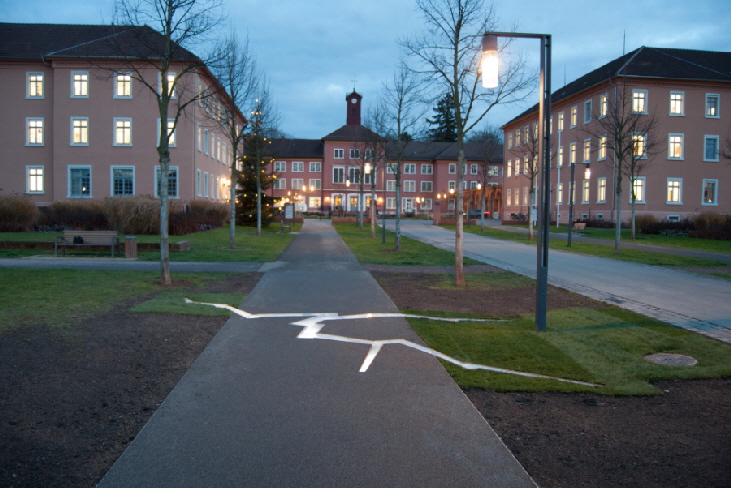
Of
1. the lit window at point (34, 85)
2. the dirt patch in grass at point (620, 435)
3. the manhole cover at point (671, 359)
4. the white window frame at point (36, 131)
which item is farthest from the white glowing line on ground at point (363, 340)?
Result: the lit window at point (34, 85)

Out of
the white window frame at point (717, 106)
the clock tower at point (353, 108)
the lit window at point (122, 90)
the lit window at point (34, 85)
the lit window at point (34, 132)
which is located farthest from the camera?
the clock tower at point (353, 108)

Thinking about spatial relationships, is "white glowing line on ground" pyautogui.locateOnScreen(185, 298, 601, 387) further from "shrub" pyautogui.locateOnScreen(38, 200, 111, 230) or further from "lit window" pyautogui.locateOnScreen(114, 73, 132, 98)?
"lit window" pyautogui.locateOnScreen(114, 73, 132, 98)

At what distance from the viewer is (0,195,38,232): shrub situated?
1083 inches

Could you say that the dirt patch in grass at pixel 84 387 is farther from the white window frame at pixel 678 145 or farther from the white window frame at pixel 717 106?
the white window frame at pixel 717 106

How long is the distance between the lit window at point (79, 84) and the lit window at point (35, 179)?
608 cm

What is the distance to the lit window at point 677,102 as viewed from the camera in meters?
46.2

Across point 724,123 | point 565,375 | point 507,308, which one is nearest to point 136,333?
point 565,375

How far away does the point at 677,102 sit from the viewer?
46312 mm

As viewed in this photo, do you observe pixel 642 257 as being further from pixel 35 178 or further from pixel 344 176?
pixel 344 176

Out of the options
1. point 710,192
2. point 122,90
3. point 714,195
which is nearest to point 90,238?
point 122,90

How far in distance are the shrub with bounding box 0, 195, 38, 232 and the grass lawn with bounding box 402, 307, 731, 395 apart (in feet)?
83.7

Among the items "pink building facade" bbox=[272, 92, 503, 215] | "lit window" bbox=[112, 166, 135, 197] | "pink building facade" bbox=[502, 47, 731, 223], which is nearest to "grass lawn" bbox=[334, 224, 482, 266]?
"lit window" bbox=[112, 166, 135, 197]

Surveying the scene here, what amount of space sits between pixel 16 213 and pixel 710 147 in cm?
4947

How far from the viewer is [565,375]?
6.08 m
